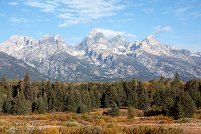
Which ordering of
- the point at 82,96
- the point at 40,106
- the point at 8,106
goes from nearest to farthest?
the point at 8,106, the point at 40,106, the point at 82,96

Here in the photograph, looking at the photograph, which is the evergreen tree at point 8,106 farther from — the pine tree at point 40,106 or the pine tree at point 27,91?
the pine tree at point 27,91

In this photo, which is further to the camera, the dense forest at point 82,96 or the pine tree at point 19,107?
the dense forest at point 82,96

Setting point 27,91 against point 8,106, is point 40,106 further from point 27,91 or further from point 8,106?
point 27,91

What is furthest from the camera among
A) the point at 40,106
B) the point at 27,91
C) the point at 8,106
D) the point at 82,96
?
the point at 27,91

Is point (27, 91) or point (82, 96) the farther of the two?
point (27, 91)

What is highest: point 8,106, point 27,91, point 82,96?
point 27,91

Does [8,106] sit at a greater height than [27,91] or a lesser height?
lesser

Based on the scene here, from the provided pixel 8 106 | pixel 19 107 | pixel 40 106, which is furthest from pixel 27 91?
pixel 19 107

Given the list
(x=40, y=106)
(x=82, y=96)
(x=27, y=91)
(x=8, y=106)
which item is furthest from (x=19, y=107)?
(x=82, y=96)

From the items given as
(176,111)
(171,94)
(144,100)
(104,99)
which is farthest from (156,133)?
(104,99)

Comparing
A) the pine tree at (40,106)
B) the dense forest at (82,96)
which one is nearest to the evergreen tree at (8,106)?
the dense forest at (82,96)

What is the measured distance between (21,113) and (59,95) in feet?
73.5

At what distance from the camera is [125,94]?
15612cm

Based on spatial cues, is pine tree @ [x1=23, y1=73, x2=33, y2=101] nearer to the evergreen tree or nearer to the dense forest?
the dense forest
